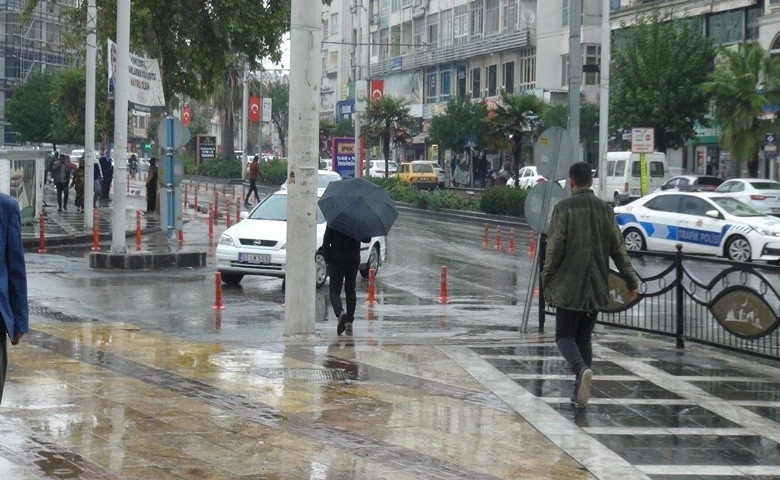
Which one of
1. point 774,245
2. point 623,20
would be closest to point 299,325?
point 774,245

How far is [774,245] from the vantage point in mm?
24828

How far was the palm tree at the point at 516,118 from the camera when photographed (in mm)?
44594

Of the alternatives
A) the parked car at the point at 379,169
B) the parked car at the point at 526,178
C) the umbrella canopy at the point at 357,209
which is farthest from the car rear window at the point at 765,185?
the parked car at the point at 379,169

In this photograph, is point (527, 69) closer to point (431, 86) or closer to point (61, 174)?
point (431, 86)

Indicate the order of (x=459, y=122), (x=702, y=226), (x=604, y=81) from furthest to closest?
(x=459, y=122)
(x=604, y=81)
(x=702, y=226)

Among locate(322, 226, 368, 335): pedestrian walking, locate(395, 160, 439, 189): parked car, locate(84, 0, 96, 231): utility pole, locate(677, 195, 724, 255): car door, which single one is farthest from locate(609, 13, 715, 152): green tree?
locate(322, 226, 368, 335): pedestrian walking

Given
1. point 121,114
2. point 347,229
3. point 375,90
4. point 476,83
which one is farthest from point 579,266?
point 476,83

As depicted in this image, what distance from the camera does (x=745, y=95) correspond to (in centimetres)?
4194

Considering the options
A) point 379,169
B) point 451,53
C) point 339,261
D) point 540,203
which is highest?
point 451,53

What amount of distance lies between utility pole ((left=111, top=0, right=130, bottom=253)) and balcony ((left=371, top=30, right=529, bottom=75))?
149 feet

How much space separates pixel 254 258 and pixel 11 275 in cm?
1254

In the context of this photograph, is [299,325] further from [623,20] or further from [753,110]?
[623,20]

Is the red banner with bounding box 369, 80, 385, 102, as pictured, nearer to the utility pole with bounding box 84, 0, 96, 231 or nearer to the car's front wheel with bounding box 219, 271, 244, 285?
the utility pole with bounding box 84, 0, 96, 231

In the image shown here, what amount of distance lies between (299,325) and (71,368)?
3.13m
